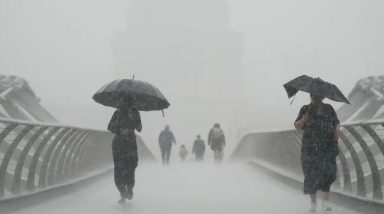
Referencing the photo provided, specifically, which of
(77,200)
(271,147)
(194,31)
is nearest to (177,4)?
(194,31)

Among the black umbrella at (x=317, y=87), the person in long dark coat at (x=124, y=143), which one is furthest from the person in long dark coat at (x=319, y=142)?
the person in long dark coat at (x=124, y=143)

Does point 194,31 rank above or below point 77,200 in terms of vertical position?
above

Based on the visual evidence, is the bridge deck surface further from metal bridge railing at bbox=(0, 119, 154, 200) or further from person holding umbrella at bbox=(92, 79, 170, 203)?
person holding umbrella at bbox=(92, 79, 170, 203)

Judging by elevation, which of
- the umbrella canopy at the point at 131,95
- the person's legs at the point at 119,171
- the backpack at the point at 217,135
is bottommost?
the person's legs at the point at 119,171

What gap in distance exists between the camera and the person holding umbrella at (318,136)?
26.4 feet

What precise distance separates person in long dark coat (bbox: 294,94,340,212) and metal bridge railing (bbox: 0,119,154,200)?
134 inches

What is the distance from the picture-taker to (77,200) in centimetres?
1005

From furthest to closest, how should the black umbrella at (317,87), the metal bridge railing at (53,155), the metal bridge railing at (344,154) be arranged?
1. the metal bridge railing at (344,154)
2. the metal bridge railing at (53,155)
3. the black umbrella at (317,87)

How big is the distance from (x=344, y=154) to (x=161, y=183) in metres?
5.03

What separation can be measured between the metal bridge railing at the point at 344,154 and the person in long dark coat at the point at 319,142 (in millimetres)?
344

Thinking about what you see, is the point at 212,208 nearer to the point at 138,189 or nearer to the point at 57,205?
the point at 57,205

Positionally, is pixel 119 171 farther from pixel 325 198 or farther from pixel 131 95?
pixel 325 198

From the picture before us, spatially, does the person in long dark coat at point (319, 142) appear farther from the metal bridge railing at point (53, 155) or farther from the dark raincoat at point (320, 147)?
the metal bridge railing at point (53, 155)

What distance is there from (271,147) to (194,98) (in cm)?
5856
